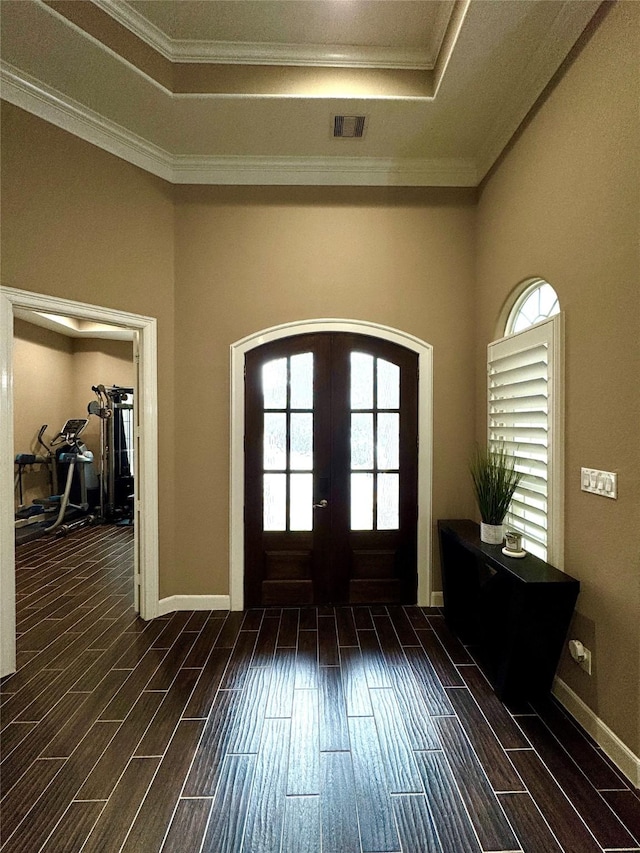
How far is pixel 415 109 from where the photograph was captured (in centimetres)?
275

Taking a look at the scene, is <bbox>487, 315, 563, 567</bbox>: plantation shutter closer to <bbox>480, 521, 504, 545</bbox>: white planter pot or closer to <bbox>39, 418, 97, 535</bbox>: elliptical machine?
<bbox>480, 521, 504, 545</bbox>: white planter pot

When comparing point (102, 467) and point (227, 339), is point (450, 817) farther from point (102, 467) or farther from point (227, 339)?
point (102, 467)

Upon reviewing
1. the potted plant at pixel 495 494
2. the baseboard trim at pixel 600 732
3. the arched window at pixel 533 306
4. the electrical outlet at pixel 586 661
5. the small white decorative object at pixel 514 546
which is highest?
the arched window at pixel 533 306

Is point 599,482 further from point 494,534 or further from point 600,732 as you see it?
point 600,732

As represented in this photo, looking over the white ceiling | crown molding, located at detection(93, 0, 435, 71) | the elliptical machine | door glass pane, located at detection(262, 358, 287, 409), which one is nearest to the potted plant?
door glass pane, located at detection(262, 358, 287, 409)

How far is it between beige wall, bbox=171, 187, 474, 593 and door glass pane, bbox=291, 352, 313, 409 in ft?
→ 1.09

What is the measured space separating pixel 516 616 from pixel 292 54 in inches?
144

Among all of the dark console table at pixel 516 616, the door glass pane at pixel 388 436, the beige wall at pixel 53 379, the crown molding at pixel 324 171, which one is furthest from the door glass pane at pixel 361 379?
the beige wall at pixel 53 379

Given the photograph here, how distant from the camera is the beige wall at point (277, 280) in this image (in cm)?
333

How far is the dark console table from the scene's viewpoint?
2074mm

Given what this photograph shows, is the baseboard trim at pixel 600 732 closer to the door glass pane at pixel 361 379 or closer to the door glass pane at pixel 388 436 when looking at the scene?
the door glass pane at pixel 388 436

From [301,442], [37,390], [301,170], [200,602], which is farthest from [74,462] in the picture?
[301,170]

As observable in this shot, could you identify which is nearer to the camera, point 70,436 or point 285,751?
point 285,751

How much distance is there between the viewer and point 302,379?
11.0ft
